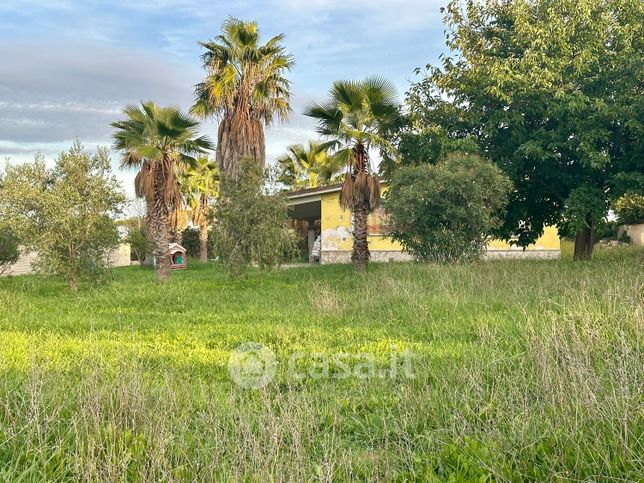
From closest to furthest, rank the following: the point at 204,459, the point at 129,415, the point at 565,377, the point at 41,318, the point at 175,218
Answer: the point at 204,459, the point at 129,415, the point at 565,377, the point at 41,318, the point at 175,218

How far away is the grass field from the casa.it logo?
125mm

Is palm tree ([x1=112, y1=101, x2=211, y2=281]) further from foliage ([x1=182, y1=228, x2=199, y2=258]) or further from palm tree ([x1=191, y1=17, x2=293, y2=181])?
foliage ([x1=182, y1=228, x2=199, y2=258])

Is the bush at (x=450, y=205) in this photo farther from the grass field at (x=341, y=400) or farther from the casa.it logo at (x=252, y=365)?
the casa.it logo at (x=252, y=365)

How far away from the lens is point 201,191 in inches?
1336

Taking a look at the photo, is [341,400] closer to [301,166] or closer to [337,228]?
[337,228]

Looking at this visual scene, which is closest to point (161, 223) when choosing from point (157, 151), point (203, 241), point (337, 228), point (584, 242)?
point (157, 151)

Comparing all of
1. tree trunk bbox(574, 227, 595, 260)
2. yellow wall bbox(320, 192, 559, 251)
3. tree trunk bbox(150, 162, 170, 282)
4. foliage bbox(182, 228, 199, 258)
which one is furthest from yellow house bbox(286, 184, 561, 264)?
foliage bbox(182, 228, 199, 258)

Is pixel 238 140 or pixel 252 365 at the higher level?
pixel 238 140

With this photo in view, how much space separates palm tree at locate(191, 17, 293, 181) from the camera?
A: 1880cm

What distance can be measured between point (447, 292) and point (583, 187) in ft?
33.7

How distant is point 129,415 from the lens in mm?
3834

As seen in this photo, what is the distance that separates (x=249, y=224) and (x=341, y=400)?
10.8 metres

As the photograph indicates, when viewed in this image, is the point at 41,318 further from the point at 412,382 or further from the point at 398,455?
the point at 398,455

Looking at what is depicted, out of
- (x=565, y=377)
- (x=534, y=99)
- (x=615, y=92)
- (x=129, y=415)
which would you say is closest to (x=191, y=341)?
(x=129, y=415)
